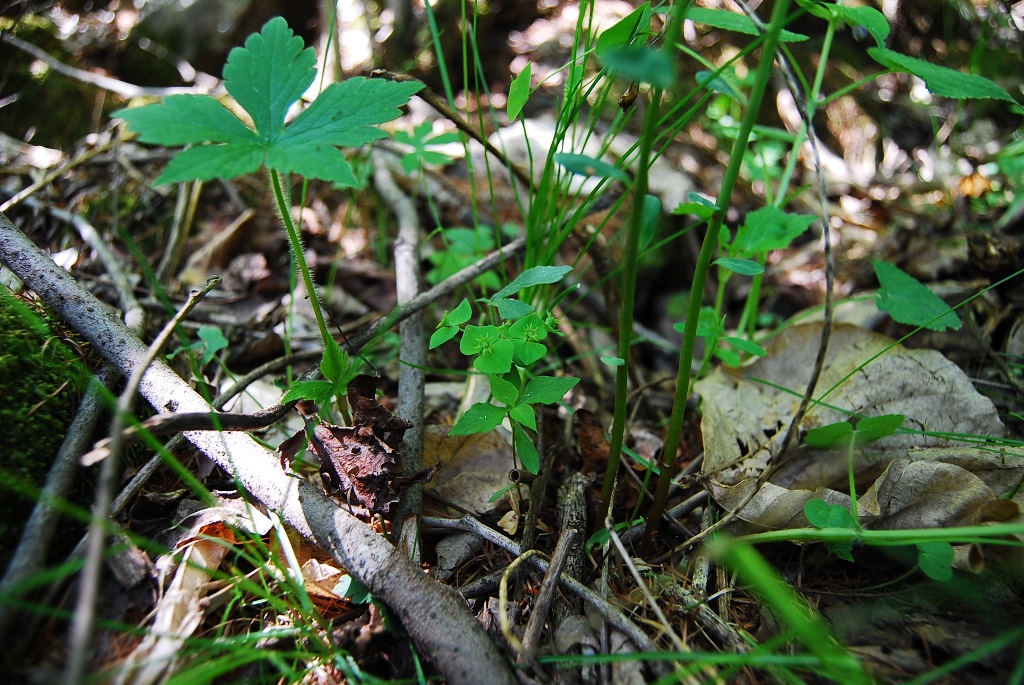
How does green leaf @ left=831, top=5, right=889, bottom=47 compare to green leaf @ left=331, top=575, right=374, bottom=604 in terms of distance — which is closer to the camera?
green leaf @ left=331, top=575, right=374, bottom=604

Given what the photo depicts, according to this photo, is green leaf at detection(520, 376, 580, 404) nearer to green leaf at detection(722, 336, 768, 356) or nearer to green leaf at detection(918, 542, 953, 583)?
green leaf at detection(722, 336, 768, 356)

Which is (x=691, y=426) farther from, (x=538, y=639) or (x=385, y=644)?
(x=385, y=644)

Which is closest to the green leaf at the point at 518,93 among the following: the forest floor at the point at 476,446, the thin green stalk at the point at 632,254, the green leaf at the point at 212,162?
the forest floor at the point at 476,446

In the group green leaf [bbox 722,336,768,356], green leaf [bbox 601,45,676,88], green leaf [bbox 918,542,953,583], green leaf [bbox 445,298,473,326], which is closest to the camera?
green leaf [bbox 601,45,676,88]

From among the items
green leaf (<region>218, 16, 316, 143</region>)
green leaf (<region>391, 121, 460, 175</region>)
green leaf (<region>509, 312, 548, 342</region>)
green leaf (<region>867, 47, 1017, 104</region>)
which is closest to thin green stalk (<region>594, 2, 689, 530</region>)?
green leaf (<region>509, 312, 548, 342</region>)

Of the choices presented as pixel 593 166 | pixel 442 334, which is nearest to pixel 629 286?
pixel 593 166

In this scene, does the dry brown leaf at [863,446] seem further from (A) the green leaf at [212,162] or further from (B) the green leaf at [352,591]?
(A) the green leaf at [212,162]

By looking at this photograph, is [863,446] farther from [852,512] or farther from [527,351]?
[527,351]
